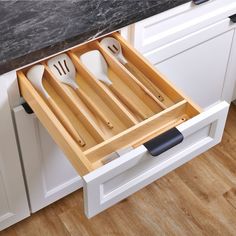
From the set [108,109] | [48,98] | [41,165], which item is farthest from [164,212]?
[48,98]

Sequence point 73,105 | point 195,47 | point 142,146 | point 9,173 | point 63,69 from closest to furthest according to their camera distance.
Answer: point 142,146 → point 73,105 → point 63,69 → point 9,173 → point 195,47

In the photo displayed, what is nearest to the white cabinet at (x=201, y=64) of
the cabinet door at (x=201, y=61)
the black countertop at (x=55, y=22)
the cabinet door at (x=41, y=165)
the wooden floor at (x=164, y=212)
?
the cabinet door at (x=201, y=61)

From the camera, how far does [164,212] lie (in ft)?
5.93

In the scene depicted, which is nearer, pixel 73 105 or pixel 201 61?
pixel 73 105

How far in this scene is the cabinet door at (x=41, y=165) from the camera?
1357mm

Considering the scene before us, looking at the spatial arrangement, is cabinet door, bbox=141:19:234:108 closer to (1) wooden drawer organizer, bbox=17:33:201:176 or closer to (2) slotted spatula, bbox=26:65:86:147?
(1) wooden drawer organizer, bbox=17:33:201:176

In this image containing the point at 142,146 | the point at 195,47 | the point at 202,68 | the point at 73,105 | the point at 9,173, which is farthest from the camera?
the point at 202,68

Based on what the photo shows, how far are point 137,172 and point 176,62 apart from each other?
0.65m

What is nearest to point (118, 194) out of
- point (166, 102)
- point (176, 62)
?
point (166, 102)

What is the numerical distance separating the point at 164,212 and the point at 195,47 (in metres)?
0.65

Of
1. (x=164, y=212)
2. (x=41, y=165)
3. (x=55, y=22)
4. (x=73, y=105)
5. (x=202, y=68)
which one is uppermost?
(x=55, y=22)

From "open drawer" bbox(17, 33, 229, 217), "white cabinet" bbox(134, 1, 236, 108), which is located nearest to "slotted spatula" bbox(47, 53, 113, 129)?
"open drawer" bbox(17, 33, 229, 217)

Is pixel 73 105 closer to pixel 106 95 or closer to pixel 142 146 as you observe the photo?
pixel 106 95

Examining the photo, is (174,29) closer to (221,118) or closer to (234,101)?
(221,118)
